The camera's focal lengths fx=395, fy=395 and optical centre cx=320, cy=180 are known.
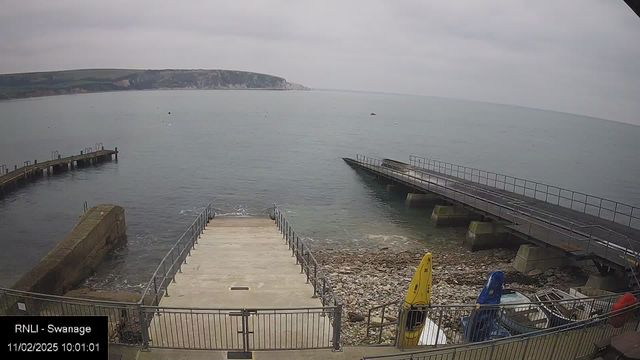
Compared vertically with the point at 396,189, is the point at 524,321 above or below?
above

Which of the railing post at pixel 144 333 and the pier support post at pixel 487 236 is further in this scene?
the pier support post at pixel 487 236

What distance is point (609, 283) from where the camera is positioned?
16562 mm

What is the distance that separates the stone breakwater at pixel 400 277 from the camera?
1548 centimetres

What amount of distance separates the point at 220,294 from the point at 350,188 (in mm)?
33226

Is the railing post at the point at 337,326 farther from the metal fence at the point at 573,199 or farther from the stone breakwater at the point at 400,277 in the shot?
the metal fence at the point at 573,199

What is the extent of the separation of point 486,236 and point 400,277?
27.4 feet

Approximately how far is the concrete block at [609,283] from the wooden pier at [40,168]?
44670 millimetres

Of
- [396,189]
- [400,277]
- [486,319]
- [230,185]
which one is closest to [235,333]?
[486,319]

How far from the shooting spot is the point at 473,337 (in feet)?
31.7

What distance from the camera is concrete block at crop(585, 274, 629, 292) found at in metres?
16.5

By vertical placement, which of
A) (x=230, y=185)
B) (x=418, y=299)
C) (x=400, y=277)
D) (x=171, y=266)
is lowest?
(x=230, y=185)

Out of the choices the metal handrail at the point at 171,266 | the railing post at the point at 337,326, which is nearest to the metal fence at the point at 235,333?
the railing post at the point at 337,326

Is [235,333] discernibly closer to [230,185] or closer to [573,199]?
[230,185]

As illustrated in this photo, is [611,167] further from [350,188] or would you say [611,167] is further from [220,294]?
[220,294]
